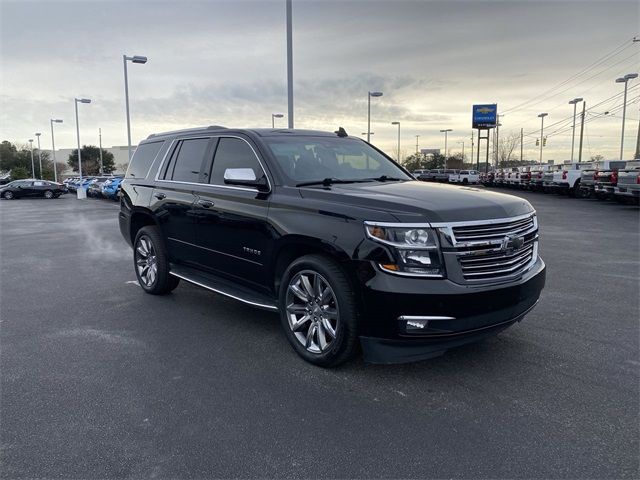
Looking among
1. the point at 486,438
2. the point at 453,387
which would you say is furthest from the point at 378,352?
the point at 486,438

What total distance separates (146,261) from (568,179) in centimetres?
2588

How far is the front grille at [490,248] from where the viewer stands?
3564mm

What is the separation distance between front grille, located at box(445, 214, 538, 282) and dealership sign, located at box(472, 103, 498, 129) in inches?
3002

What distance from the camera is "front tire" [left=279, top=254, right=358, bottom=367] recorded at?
3729mm

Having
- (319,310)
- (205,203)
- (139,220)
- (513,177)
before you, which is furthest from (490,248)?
(513,177)

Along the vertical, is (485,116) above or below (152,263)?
above

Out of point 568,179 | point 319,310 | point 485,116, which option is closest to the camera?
point 319,310

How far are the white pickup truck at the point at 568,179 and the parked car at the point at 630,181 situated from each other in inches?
286

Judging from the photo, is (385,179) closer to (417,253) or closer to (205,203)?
(417,253)

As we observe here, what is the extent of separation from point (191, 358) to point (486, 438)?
2455 mm

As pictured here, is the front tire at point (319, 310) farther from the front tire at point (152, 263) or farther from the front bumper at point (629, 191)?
the front bumper at point (629, 191)

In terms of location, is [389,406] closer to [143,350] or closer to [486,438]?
[486,438]

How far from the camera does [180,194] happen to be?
5699mm

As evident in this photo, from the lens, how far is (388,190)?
4.30m
